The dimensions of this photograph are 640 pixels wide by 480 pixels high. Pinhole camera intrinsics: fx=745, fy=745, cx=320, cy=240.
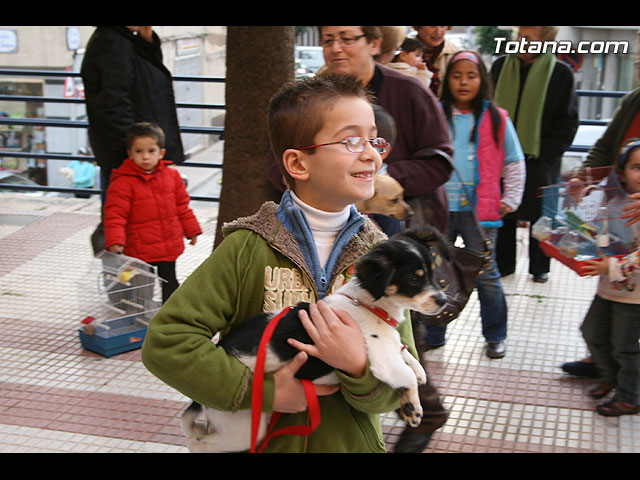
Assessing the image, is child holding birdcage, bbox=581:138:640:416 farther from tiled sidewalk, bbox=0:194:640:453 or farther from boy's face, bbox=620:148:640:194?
tiled sidewalk, bbox=0:194:640:453

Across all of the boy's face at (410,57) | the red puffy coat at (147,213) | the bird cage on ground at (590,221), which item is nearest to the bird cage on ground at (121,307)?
the red puffy coat at (147,213)

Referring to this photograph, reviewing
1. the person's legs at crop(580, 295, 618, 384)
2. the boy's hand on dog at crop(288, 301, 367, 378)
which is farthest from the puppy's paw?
the person's legs at crop(580, 295, 618, 384)

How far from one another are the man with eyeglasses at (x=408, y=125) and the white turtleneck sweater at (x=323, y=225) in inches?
67.1

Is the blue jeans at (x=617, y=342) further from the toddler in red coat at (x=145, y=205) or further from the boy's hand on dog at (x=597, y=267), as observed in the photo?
the toddler in red coat at (x=145, y=205)

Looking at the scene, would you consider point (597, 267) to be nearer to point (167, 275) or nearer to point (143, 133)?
point (167, 275)

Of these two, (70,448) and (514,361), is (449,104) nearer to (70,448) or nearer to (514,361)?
(514,361)

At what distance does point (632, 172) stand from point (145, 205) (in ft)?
Result: 10.6

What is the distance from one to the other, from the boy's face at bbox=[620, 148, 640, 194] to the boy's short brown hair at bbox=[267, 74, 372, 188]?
2739 mm

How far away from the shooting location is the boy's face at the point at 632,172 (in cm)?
423
